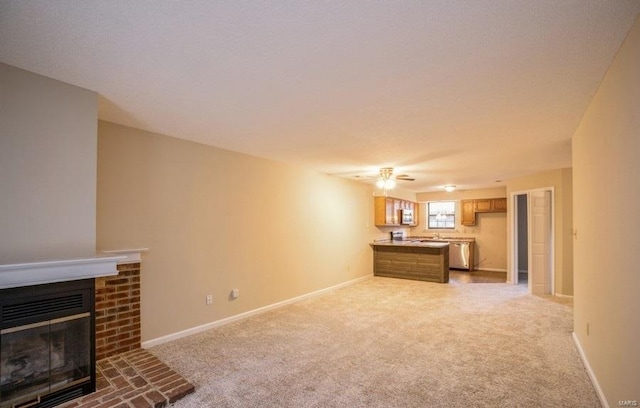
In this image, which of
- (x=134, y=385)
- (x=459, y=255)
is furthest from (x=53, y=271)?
(x=459, y=255)

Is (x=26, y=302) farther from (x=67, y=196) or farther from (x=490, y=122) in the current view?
(x=490, y=122)

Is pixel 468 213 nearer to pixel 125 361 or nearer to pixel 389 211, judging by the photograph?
pixel 389 211

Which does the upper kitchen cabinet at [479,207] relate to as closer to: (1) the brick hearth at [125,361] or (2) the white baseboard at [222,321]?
(2) the white baseboard at [222,321]

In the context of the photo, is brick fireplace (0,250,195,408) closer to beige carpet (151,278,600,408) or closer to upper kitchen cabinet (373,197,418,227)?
beige carpet (151,278,600,408)

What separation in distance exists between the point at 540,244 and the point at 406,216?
11.5 ft

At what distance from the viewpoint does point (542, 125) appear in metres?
3.19

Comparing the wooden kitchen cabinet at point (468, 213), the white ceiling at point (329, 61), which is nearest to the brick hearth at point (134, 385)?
the white ceiling at point (329, 61)

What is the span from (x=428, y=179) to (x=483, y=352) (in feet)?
14.6

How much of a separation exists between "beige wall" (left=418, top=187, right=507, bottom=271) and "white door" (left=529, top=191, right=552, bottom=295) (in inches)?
104

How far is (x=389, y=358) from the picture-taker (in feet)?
10.0

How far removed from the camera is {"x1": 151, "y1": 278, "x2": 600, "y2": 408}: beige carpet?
2.40m

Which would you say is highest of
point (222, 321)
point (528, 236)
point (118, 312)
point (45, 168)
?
point (45, 168)

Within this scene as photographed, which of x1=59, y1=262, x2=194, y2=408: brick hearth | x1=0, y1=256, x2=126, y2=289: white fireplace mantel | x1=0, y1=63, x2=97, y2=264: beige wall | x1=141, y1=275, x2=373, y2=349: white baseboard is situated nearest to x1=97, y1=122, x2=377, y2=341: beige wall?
x1=141, y1=275, x2=373, y2=349: white baseboard

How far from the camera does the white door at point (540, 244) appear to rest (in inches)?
228
